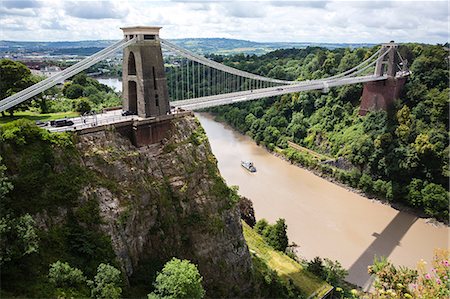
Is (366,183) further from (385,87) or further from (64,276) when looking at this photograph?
(64,276)

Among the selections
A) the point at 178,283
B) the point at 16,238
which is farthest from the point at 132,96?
the point at 178,283

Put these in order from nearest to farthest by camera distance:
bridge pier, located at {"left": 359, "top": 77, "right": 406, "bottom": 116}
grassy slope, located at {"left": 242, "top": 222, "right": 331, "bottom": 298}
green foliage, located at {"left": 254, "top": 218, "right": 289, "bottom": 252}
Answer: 1. grassy slope, located at {"left": 242, "top": 222, "right": 331, "bottom": 298}
2. green foliage, located at {"left": 254, "top": 218, "right": 289, "bottom": 252}
3. bridge pier, located at {"left": 359, "top": 77, "right": 406, "bottom": 116}

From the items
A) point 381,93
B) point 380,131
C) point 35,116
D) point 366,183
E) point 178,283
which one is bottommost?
point 366,183

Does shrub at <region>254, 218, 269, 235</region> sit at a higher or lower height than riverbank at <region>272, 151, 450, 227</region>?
higher

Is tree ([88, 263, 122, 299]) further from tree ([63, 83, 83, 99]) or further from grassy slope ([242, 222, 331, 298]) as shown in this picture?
tree ([63, 83, 83, 99])

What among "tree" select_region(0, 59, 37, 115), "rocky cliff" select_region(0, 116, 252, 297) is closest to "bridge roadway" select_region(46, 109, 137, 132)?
"rocky cliff" select_region(0, 116, 252, 297)

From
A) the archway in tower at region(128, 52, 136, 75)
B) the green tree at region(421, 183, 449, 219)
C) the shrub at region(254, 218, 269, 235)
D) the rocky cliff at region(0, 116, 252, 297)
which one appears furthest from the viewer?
the green tree at region(421, 183, 449, 219)

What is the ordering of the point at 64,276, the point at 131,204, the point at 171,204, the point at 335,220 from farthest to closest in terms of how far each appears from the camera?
1. the point at 335,220
2. the point at 171,204
3. the point at 131,204
4. the point at 64,276
